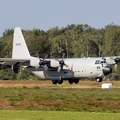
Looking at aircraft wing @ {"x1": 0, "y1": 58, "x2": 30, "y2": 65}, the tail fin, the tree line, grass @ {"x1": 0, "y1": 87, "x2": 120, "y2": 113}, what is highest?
the tree line

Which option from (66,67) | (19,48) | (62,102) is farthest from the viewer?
(19,48)

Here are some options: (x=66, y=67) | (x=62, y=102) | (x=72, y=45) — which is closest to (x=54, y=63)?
(x=66, y=67)

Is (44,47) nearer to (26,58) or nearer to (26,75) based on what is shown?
(26,75)

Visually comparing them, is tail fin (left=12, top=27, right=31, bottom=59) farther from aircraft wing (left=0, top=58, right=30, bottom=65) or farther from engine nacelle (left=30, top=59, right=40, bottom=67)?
engine nacelle (left=30, top=59, right=40, bottom=67)

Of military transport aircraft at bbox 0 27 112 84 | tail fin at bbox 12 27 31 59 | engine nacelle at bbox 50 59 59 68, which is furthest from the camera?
tail fin at bbox 12 27 31 59

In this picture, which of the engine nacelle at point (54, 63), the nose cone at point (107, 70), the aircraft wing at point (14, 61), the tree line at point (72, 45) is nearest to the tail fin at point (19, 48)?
the aircraft wing at point (14, 61)

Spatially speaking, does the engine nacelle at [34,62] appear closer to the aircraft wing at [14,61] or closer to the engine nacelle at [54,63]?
the aircraft wing at [14,61]

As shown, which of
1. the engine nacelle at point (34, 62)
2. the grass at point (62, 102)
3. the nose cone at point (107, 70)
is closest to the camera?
the grass at point (62, 102)

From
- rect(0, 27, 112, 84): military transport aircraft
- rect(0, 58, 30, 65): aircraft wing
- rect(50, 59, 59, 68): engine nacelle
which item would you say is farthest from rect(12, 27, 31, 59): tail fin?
rect(50, 59, 59, 68): engine nacelle

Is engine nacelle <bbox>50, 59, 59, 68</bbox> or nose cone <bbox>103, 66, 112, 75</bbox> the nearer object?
nose cone <bbox>103, 66, 112, 75</bbox>

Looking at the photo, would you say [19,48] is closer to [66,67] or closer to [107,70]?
[66,67]

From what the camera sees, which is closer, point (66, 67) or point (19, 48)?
point (66, 67)

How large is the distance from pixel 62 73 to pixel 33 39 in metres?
57.2

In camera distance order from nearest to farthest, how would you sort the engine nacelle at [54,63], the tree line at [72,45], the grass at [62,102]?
the grass at [62,102]
the engine nacelle at [54,63]
the tree line at [72,45]
